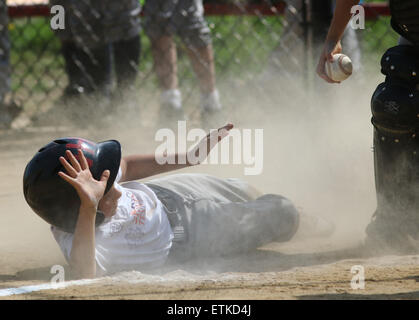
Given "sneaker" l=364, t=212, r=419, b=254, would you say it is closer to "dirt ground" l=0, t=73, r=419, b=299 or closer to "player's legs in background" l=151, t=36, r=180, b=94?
"dirt ground" l=0, t=73, r=419, b=299

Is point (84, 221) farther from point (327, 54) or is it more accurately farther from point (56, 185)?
point (327, 54)

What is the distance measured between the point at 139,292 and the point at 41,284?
0.44m

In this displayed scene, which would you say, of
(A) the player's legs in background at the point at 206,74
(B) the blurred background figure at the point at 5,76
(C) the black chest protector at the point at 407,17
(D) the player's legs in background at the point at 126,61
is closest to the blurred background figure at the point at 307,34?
(A) the player's legs in background at the point at 206,74

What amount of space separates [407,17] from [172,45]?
288 centimetres

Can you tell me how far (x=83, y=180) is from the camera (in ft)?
9.34

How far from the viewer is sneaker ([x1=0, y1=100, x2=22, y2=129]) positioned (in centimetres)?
598

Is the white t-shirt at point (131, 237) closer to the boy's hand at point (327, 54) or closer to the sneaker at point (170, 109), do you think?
the boy's hand at point (327, 54)

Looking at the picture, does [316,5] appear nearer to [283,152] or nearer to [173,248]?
[283,152]

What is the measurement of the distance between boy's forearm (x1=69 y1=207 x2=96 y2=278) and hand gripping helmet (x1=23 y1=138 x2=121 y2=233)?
0.09m

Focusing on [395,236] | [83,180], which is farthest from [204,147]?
[395,236]

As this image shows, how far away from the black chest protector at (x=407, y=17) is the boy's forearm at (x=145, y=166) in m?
1.04

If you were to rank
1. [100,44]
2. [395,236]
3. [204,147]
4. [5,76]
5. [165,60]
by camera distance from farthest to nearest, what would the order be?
[5,76], [100,44], [165,60], [204,147], [395,236]

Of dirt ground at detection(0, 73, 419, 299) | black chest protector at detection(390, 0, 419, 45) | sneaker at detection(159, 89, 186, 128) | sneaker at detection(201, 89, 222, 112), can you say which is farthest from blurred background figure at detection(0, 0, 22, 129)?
black chest protector at detection(390, 0, 419, 45)
